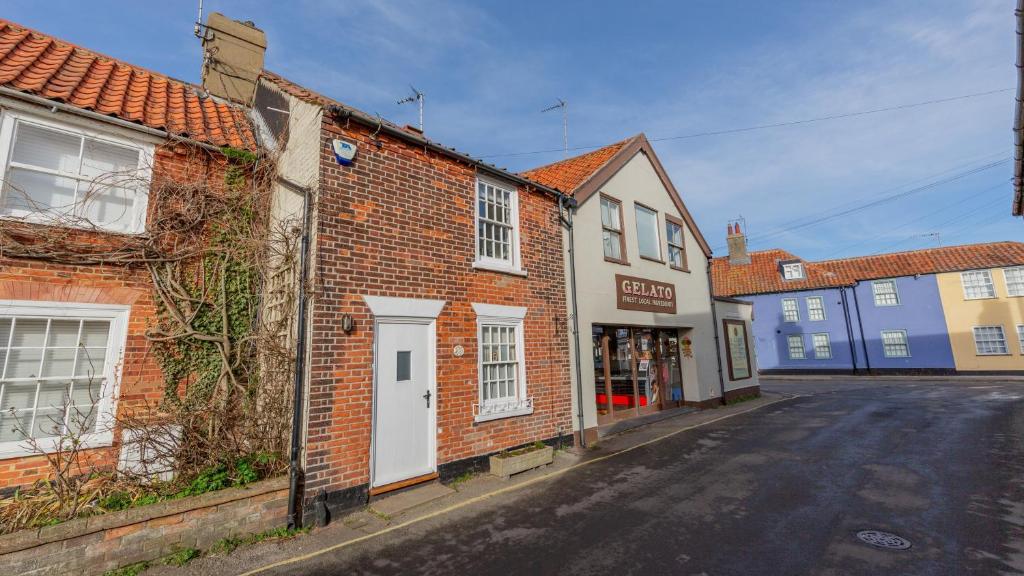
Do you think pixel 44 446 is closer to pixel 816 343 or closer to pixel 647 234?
pixel 647 234

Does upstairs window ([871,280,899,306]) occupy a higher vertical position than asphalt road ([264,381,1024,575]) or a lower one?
higher

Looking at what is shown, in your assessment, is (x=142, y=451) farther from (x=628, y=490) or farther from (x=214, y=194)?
(x=628, y=490)

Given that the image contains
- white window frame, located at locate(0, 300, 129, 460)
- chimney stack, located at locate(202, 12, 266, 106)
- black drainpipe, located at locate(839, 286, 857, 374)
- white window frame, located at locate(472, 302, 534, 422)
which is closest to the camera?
white window frame, located at locate(0, 300, 129, 460)

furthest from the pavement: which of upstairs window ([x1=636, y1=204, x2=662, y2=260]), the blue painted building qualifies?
the blue painted building

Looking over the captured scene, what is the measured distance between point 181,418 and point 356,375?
8.08 feet

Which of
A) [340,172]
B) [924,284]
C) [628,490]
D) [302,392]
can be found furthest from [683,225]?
[924,284]

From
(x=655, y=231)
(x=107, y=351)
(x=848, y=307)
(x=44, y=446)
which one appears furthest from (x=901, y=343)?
(x=44, y=446)

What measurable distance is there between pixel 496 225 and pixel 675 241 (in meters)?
8.69

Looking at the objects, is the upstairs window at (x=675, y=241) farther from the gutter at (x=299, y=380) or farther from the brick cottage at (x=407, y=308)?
the gutter at (x=299, y=380)

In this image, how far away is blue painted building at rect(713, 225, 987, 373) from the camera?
84.9 feet

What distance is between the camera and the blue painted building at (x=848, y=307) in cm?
2589

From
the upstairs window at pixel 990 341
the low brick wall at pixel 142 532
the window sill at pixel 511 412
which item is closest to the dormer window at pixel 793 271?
the upstairs window at pixel 990 341

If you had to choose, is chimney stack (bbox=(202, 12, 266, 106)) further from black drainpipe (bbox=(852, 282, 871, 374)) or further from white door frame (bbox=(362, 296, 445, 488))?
black drainpipe (bbox=(852, 282, 871, 374))

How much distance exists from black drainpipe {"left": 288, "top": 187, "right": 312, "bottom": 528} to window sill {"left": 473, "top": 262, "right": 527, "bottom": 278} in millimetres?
3114
